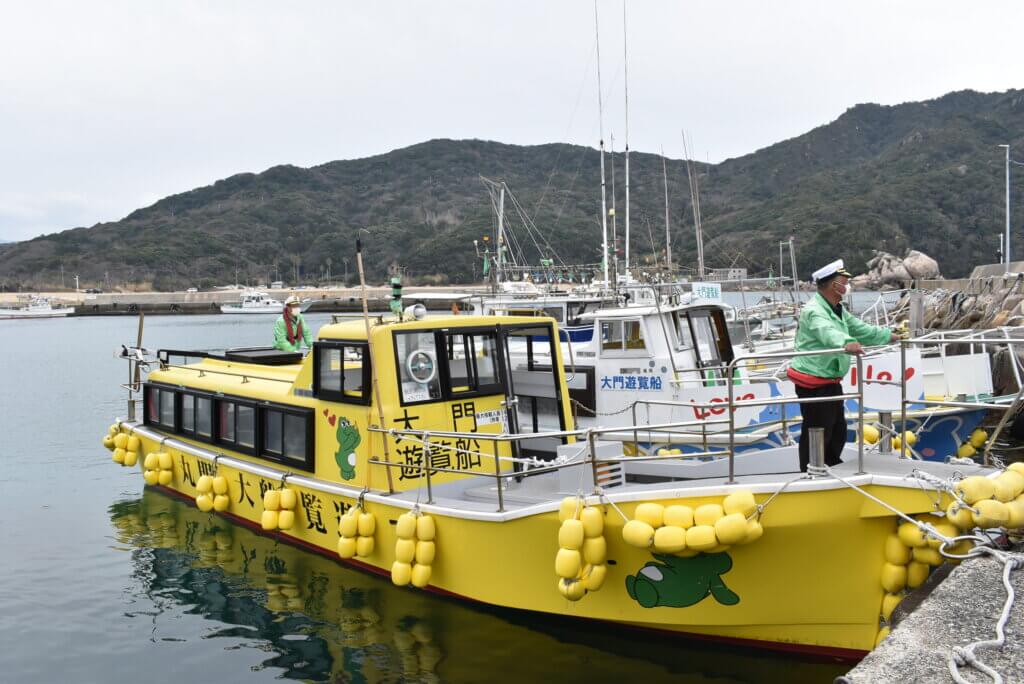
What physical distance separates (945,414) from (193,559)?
1153cm

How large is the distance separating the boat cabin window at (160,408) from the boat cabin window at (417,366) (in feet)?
17.4

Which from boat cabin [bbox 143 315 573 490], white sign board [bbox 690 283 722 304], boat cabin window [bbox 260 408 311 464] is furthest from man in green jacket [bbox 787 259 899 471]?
white sign board [bbox 690 283 722 304]

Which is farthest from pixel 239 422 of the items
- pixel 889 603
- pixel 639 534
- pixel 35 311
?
pixel 35 311

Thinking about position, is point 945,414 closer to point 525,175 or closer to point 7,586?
point 7,586

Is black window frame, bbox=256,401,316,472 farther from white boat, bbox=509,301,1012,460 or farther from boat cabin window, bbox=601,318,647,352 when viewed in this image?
boat cabin window, bbox=601,318,647,352

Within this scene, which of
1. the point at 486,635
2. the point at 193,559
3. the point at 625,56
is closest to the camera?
the point at 486,635

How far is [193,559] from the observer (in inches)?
400

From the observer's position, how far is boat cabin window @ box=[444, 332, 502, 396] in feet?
26.9

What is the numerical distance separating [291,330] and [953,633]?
10961 mm

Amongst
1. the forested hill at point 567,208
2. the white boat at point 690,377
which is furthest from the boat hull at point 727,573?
the forested hill at point 567,208

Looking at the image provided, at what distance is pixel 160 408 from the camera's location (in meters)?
12.2

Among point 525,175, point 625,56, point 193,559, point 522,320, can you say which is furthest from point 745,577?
point 525,175

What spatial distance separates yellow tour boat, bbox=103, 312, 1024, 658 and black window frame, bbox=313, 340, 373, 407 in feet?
0.08

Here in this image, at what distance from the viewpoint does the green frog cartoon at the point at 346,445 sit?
26.7ft
